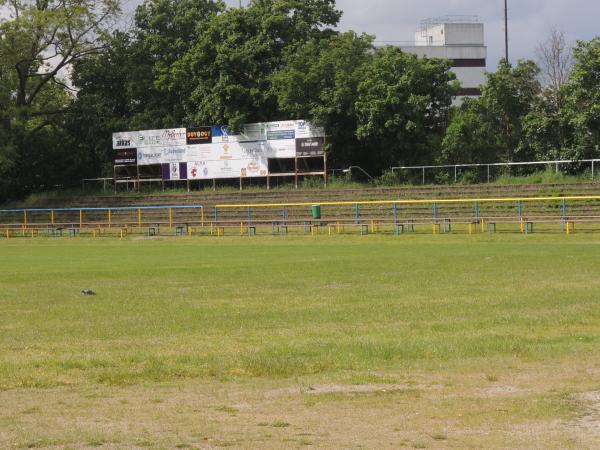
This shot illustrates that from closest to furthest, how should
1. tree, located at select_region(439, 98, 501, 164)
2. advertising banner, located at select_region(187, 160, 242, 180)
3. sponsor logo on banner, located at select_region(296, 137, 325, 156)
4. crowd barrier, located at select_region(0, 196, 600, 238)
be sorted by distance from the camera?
crowd barrier, located at select_region(0, 196, 600, 238), tree, located at select_region(439, 98, 501, 164), sponsor logo on banner, located at select_region(296, 137, 325, 156), advertising banner, located at select_region(187, 160, 242, 180)

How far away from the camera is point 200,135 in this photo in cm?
6281

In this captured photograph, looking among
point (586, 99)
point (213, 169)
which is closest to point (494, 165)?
point (586, 99)

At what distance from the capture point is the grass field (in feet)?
27.4

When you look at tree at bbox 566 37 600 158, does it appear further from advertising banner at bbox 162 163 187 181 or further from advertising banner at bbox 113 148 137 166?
advertising banner at bbox 113 148 137 166

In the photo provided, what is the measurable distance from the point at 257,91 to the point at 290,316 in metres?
48.9

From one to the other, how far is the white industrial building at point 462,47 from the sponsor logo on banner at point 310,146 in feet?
160

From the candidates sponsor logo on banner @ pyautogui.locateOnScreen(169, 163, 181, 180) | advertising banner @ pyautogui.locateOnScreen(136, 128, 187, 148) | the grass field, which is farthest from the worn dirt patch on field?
sponsor logo on banner @ pyautogui.locateOnScreen(169, 163, 181, 180)

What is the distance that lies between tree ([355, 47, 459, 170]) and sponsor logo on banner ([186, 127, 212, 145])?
10423mm

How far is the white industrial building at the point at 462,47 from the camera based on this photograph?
106 metres

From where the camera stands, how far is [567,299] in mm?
17453

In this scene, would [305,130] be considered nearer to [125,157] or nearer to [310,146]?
[310,146]

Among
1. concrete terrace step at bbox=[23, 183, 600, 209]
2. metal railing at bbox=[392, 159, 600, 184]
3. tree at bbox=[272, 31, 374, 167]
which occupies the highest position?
tree at bbox=[272, 31, 374, 167]

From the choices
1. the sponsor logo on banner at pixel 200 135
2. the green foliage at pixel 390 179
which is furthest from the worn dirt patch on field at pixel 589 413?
the sponsor logo on banner at pixel 200 135

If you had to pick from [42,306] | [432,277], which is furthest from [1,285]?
[432,277]
